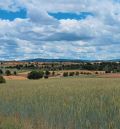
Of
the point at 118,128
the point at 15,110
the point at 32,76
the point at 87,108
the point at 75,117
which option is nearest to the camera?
the point at 118,128

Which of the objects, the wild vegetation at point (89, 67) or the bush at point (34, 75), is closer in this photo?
the bush at point (34, 75)

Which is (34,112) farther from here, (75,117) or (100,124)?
(100,124)

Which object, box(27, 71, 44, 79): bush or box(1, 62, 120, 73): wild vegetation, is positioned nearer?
box(27, 71, 44, 79): bush

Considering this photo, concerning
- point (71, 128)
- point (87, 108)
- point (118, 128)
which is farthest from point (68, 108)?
point (118, 128)

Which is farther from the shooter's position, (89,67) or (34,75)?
(89,67)

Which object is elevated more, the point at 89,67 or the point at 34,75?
the point at 89,67

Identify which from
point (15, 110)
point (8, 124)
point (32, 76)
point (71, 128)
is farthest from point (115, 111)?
point (32, 76)

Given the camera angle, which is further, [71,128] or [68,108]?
[68,108]

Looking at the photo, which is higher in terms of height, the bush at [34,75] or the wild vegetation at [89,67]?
the wild vegetation at [89,67]

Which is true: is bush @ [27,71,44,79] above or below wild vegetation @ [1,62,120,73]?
below

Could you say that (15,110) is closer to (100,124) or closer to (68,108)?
(68,108)

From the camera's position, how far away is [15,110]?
17.0 meters

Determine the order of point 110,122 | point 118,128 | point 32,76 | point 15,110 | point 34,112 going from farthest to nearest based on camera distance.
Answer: point 32,76
point 15,110
point 34,112
point 110,122
point 118,128

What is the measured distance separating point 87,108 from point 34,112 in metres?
2.24
